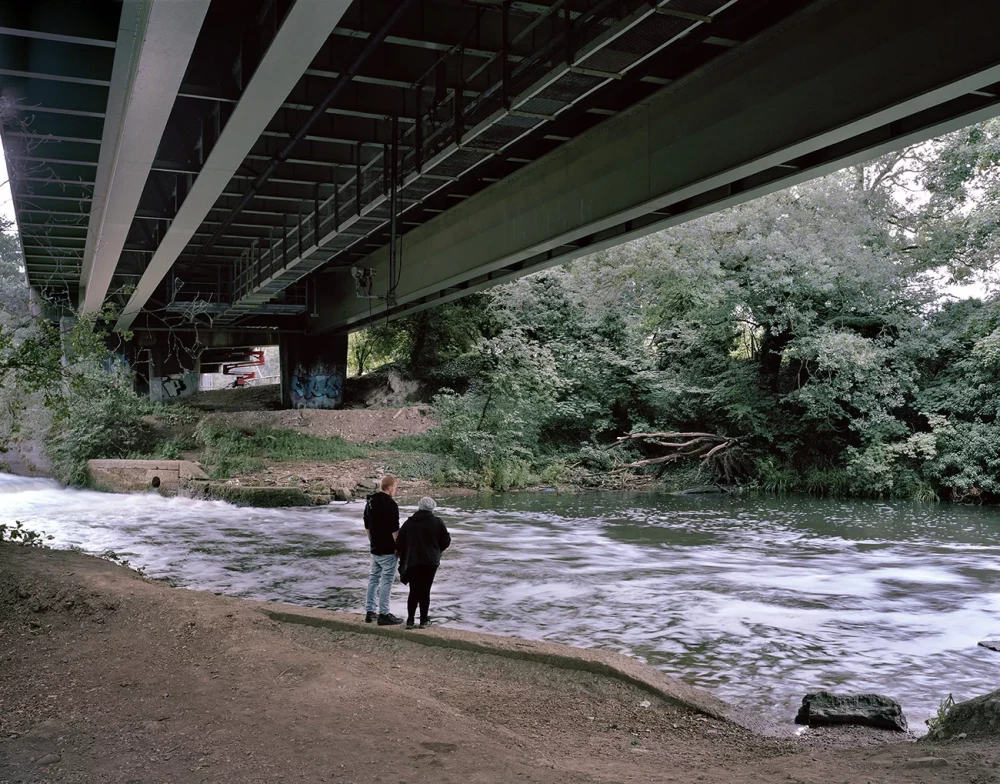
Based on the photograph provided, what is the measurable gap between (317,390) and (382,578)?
1277 inches

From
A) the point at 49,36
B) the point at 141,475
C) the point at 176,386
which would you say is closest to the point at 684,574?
the point at 49,36

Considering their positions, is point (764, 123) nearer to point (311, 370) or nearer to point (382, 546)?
point (382, 546)

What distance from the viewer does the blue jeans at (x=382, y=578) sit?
905 centimetres

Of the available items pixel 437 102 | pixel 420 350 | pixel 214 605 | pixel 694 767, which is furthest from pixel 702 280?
pixel 694 767

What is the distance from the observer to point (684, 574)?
14539mm

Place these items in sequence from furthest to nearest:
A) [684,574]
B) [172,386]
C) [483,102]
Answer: [172,386] < [684,574] < [483,102]

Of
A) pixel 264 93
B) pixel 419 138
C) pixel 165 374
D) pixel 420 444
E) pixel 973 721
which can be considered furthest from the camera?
pixel 165 374

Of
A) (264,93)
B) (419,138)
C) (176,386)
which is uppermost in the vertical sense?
(419,138)

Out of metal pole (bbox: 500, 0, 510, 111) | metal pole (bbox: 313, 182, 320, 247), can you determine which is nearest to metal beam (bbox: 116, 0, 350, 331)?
metal pole (bbox: 500, 0, 510, 111)

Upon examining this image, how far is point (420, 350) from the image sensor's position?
40219mm

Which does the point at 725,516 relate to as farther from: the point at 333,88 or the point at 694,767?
the point at 694,767

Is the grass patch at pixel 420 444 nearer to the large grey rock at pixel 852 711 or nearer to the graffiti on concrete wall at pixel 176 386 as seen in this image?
the large grey rock at pixel 852 711

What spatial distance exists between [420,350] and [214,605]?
1237 inches

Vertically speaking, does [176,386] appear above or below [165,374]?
below
